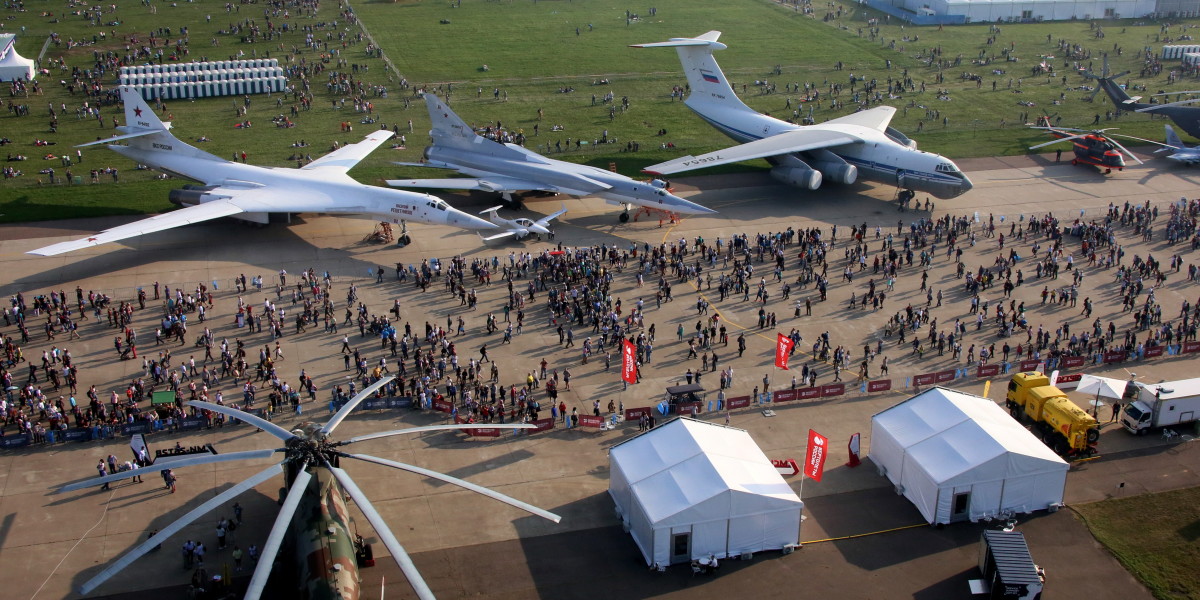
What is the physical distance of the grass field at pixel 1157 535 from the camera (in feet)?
112

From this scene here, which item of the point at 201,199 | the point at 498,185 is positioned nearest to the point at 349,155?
the point at 498,185

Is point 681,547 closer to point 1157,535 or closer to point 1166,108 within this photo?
point 1157,535

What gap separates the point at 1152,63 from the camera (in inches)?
4114

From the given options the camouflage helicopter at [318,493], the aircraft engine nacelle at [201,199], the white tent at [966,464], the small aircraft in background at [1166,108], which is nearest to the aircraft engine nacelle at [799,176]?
the white tent at [966,464]

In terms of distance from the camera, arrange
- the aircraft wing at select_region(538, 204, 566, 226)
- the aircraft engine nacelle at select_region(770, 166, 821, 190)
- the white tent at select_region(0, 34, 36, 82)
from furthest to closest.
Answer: the white tent at select_region(0, 34, 36, 82) → the aircraft engine nacelle at select_region(770, 166, 821, 190) → the aircraft wing at select_region(538, 204, 566, 226)

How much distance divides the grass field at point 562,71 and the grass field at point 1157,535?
142ft

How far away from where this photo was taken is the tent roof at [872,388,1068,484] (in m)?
36.1

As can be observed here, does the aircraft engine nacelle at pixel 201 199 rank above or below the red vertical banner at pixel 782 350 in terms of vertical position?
above

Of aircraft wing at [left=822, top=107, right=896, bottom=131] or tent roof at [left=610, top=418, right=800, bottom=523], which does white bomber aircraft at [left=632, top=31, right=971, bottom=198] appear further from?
tent roof at [left=610, top=418, right=800, bottom=523]

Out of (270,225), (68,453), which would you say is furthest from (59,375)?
(270,225)

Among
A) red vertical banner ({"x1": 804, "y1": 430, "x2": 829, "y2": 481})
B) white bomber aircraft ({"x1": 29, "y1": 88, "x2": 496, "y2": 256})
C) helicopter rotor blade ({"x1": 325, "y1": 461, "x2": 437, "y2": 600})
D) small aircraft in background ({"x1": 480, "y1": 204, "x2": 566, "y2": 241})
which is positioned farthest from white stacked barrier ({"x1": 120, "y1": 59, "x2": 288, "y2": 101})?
helicopter rotor blade ({"x1": 325, "y1": 461, "x2": 437, "y2": 600})

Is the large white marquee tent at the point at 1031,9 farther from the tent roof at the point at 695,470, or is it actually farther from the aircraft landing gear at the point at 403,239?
the tent roof at the point at 695,470

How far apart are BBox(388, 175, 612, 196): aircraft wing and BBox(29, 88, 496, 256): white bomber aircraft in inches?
127

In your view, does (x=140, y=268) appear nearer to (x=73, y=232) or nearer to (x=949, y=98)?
(x=73, y=232)
